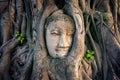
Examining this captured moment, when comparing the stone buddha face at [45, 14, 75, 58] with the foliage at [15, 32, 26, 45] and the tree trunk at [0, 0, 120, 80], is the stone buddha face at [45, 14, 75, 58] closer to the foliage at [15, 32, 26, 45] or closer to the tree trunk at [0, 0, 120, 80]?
the tree trunk at [0, 0, 120, 80]

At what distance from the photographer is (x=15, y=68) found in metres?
3.45

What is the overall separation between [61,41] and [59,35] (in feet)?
0.23

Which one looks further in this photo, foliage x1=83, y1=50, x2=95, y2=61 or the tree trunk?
foliage x1=83, y1=50, x2=95, y2=61

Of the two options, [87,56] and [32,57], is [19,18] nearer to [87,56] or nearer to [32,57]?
[32,57]

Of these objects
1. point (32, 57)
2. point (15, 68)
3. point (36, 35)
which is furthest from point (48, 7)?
point (15, 68)

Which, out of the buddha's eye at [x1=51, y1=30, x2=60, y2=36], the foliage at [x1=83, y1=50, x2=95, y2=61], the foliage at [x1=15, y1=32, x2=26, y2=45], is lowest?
the foliage at [x1=83, y1=50, x2=95, y2=61]

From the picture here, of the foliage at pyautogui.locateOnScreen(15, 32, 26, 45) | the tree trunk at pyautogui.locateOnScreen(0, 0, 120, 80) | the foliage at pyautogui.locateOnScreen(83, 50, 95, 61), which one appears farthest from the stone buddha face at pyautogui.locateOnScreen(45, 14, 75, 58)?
the foliage at pyautogui.locateOnScreen(15, 32, 26, 45)

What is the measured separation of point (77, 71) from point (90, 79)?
0.25 m

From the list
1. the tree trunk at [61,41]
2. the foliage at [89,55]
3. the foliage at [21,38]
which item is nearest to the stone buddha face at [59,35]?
the tree trunk at [61,41]

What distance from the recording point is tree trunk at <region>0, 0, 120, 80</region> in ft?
10.3

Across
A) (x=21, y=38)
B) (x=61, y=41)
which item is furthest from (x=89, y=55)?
(x=21, y=38)

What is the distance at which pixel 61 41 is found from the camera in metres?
3.16

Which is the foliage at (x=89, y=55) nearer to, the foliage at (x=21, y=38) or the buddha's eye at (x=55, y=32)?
the buddha's eye at (x=55, y=32)

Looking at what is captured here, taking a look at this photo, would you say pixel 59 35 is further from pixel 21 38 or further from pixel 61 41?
pixel 21 38
